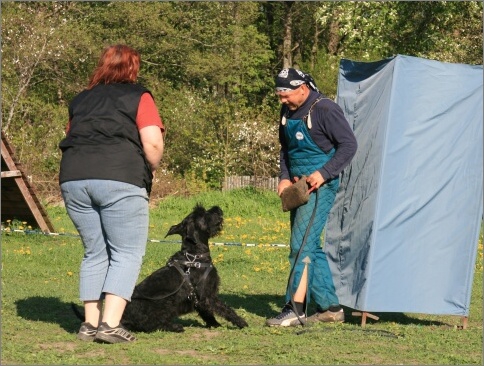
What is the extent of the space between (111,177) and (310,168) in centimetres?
180

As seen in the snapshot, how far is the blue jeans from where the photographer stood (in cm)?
641

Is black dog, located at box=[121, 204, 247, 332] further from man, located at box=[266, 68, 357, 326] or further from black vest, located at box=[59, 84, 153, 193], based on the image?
black vest, located at box=[59, 84, 153, 193]

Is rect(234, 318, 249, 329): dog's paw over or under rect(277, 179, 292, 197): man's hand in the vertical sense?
under

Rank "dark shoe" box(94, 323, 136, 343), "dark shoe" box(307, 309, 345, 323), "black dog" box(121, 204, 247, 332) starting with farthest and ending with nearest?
"dark shoe" box(307, 309, 345, 323), "black dog" box(121, 204, 247, 332), "dark shoe" box(94, 323, 136, 343)

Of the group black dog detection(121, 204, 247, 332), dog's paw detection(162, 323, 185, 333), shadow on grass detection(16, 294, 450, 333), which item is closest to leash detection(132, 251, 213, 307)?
black dog detection(121, 204, 247, 332)

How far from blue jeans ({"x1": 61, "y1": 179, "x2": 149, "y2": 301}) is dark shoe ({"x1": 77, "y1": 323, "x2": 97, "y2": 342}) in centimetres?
19

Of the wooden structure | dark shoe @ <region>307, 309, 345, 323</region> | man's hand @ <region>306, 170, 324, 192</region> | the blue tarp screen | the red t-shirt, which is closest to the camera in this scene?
the red t-shirt

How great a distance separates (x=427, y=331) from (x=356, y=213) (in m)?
1.19

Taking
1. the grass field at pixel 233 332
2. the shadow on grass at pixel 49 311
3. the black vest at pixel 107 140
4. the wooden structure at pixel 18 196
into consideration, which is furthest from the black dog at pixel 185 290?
the wooden structure at pixel 18 196

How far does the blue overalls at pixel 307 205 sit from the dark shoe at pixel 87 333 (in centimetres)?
169

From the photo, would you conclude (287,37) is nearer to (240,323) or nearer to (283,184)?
(283,184)

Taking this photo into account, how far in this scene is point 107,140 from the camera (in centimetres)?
642

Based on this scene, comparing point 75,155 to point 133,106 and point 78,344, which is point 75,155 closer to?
point 133,106

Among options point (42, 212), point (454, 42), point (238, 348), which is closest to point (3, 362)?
point (238, 348)
